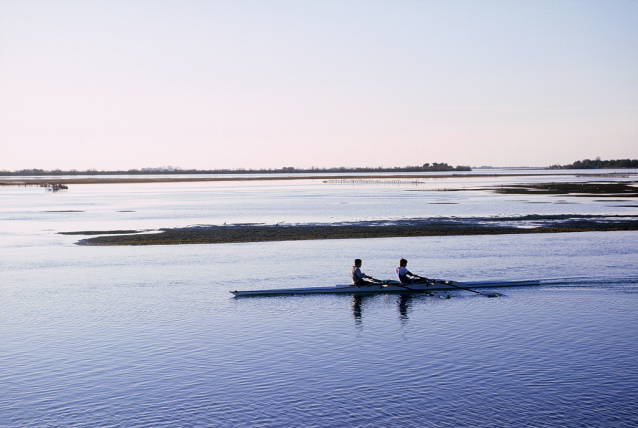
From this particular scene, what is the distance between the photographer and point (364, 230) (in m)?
57.4

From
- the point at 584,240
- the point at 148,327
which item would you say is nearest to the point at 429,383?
the point at 148,327

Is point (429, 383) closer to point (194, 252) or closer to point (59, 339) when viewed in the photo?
point (59, 339)

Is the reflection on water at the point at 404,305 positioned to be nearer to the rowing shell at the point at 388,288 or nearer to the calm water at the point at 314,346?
the calm water at the point at 314,346

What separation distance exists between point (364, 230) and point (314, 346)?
120 feet

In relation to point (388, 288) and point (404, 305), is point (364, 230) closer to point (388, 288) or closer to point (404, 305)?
point (388, 288)

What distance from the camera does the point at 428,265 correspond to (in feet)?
127

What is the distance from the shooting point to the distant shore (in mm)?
54000

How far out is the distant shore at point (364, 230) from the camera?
177ft

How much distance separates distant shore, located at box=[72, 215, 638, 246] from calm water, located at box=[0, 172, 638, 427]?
11.7 meters

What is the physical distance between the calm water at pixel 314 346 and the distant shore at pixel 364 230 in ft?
38.4

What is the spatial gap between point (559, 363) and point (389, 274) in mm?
17355

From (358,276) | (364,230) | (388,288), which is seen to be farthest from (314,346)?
(364,230)

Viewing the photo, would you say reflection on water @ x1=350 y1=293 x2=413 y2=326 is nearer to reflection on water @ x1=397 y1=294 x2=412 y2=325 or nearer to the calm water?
reflection on water @ x1=397 y1=294 x2=412 y2=325

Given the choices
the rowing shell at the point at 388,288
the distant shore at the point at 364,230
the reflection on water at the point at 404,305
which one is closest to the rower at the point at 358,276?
the rowing shell at the point at 388,288
